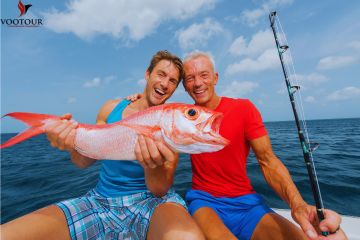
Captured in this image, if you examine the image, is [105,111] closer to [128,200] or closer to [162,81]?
[162,81]

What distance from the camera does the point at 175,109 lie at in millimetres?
2113

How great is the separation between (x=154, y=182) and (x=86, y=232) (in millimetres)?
1014

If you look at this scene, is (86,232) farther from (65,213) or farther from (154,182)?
(154,182)

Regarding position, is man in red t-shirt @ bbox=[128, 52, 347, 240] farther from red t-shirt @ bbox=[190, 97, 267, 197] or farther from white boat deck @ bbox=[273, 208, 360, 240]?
white boat deck @ bbox=[273, 208, 360, 240]

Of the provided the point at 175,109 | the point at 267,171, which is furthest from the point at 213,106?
the point at 175,109

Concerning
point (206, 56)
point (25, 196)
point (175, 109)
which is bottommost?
point (25, 196)

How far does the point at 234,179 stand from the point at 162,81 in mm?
1849

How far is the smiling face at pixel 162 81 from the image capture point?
318cm

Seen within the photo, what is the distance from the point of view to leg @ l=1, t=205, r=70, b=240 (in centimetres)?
197

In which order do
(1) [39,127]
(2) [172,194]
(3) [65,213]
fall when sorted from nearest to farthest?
(1) [39,127] → (3) [65,213] → (2) [172,194]

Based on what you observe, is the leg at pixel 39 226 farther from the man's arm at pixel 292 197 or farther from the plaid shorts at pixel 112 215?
the man's arm at pixel 292 197

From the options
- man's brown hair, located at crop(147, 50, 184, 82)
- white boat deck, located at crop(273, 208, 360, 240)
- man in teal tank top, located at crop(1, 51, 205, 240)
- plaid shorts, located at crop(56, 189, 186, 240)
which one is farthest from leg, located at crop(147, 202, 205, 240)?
white boat deck, located at crop(273, 208, 360, 240)

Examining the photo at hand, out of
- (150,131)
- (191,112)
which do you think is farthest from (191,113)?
(150,131)

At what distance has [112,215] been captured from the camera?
2684 millimetres
